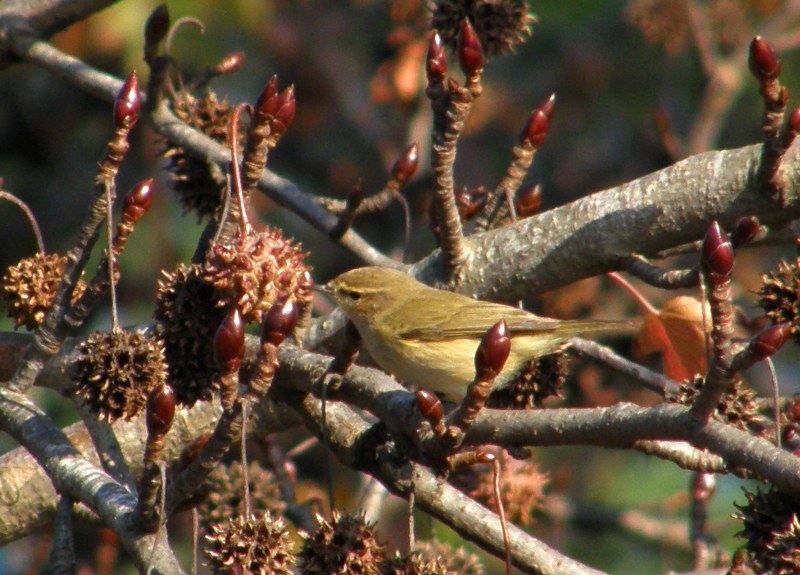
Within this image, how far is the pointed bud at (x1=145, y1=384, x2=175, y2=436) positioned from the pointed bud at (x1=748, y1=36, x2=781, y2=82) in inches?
61.4

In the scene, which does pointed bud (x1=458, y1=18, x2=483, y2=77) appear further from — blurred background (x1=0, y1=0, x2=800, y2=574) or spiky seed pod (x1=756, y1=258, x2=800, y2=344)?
blurred background (x1=0, y1=0, x2=800, y2=574)

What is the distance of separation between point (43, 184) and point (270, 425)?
14.3ft

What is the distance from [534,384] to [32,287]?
1.55 meters

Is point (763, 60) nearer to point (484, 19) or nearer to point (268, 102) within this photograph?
point (268, 102)

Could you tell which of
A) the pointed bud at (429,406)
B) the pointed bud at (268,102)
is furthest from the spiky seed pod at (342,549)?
the pointed bud at (268,102)

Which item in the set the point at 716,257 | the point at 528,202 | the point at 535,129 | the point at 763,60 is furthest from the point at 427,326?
the point at 716,257

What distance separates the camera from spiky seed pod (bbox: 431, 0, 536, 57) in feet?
11.6

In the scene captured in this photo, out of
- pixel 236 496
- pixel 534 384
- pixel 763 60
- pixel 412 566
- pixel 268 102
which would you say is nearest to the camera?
pixel 412 566

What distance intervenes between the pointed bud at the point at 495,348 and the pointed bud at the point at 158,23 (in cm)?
188

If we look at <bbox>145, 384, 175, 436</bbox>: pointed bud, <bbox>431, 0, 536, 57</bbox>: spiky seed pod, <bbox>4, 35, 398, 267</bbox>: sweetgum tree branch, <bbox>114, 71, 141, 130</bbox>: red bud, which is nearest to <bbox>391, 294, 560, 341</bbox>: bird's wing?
<bbox>4, 35, 398, 267</bbox>: sweetgum tree branch

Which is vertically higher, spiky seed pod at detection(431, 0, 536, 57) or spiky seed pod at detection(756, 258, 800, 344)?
spiky seed pod at detection(431, 0, 536, 57)

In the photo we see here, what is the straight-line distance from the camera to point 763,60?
2.36 metres

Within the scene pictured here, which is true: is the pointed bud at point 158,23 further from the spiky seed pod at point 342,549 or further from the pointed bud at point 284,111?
the spiky seed pod at point 342,549

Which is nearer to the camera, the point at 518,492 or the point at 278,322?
the point at 278,322
